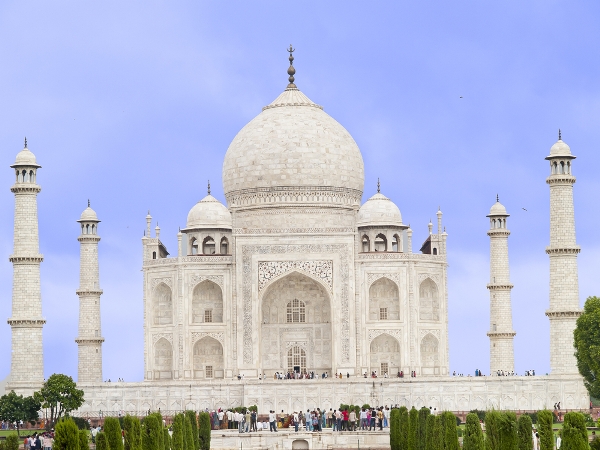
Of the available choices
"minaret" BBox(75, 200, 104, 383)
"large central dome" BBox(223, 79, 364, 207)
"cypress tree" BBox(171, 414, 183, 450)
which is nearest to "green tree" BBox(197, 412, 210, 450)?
"cypress tree" BBox(171, 414, 183, 450)

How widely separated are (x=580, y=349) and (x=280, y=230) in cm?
1059

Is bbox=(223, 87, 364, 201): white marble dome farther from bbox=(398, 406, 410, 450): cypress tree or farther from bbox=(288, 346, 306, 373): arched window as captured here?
bbox=(398, 406, 410, 450): cypress tree

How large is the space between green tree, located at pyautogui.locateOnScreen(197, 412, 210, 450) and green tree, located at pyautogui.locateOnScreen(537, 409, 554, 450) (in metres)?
9.69

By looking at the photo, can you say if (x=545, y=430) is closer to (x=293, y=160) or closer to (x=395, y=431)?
(x=395, y=431)

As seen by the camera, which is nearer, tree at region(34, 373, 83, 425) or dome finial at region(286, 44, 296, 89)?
tree at region(34, 373, 83, 425)

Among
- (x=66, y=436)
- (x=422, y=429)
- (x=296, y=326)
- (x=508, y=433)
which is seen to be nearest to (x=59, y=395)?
(x=296, y=326)

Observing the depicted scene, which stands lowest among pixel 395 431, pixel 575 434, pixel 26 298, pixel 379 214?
pixel 395 431

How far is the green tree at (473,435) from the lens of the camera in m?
22.6

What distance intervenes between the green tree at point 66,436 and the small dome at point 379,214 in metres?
26.0

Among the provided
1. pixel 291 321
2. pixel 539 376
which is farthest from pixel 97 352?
pixel 539 376

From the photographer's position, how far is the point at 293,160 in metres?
44.7

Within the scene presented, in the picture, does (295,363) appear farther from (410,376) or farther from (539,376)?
(539,376)

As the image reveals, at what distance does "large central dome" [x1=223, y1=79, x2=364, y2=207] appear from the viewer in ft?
146

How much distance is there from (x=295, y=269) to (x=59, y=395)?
29.3ft
